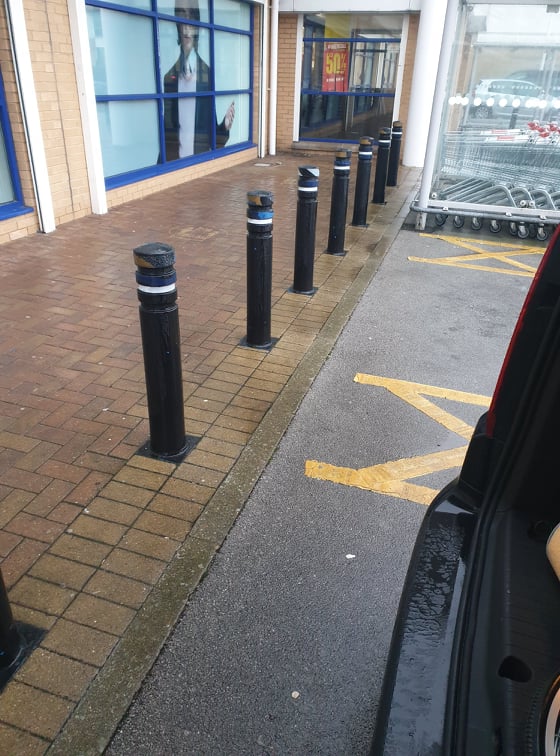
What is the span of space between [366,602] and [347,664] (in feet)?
1.07

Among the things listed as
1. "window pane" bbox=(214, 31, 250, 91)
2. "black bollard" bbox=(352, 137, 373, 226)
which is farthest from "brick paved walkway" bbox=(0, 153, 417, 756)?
"window pane" bbox=(214, 31, 250, 91)

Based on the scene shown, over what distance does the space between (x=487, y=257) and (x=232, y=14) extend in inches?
318

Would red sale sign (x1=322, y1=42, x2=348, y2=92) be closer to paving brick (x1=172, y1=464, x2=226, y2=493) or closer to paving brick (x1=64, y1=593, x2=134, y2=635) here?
paving brick (x1=172, y1=464, x2=226, y2=493)

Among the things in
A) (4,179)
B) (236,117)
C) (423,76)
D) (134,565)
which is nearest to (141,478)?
(134,565)

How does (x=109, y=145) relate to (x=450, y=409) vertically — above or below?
above

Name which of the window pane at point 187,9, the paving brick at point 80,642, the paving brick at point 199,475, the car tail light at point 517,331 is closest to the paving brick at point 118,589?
the paving brick at point 80,642

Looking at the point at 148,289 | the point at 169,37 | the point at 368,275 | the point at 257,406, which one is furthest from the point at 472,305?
the point at 169,37

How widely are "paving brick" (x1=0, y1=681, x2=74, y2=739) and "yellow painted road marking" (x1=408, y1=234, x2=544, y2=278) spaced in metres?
6.36

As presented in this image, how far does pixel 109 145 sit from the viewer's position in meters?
8.85

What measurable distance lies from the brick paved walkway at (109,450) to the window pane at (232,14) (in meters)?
6.82

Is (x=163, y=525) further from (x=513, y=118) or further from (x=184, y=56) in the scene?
(x=184, y=56)

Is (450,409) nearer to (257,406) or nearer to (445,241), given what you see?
(257,406)

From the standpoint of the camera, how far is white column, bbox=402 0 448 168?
41.1 feet

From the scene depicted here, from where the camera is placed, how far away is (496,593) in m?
1.49
